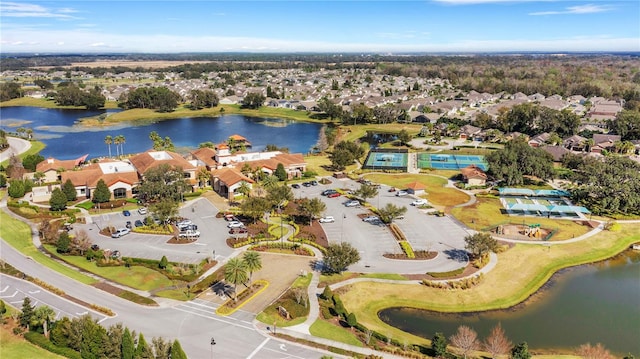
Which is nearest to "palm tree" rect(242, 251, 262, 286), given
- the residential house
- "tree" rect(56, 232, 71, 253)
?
"tree" rect(56, 232, 71, 253)

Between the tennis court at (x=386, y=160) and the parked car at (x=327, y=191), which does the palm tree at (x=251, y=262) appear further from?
the tennis court at (x=386, y=160)

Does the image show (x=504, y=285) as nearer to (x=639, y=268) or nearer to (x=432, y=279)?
(x=432, y=279)

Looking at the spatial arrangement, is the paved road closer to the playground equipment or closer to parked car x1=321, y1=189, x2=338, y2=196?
parked car x1=321, y1=189, x2=338, y2=196

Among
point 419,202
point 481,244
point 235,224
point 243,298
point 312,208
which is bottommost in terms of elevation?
point 243,298

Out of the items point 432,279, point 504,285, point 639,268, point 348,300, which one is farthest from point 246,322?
point 639,268

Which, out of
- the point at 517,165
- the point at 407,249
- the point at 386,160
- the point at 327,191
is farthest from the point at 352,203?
the point at 517,165

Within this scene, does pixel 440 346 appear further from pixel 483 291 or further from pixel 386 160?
pixel 386 160
